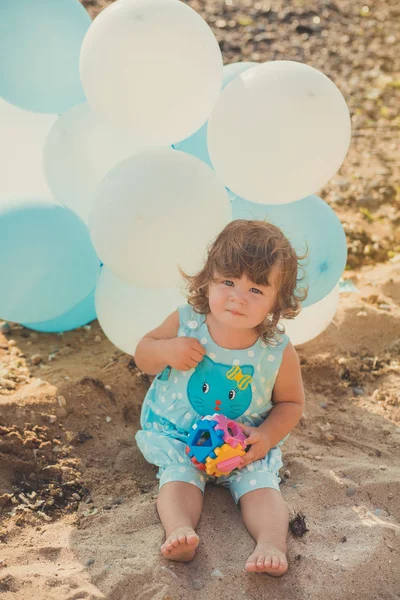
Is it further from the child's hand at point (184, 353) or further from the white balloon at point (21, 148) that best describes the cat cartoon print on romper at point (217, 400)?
the white balloon at point (21, 148)

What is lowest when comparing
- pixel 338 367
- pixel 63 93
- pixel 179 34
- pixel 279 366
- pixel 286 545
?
pixel 338 367

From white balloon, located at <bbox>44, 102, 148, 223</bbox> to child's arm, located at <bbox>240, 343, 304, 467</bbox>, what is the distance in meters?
1.03

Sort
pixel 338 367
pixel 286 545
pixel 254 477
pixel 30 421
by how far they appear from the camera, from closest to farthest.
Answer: pixel 286 545 < pixel 254 477 < pixel 30 421 < pixel 338 367

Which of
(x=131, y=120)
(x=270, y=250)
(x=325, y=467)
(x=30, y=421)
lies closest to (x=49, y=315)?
(x=30, y=421)

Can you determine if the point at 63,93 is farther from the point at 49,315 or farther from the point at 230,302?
the point at 230,302

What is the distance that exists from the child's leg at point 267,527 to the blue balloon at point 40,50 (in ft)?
5.79

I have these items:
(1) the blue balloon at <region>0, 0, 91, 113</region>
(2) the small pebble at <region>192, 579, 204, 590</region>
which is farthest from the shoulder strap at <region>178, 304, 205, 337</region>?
(1) the blue balloon at <region>0, 0, 91, 113</region>

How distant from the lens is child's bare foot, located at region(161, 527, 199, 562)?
2141 millimetres

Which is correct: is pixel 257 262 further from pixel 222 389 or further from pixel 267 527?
pixel 267 527

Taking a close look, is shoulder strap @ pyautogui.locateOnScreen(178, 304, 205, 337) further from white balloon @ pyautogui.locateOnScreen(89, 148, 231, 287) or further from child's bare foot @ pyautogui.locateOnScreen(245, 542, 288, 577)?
child's bare foot @ pyautogui.locateOnScreen(245, 542, 288, 577)

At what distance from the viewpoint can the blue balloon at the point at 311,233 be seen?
2.77 m

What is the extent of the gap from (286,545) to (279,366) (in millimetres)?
600

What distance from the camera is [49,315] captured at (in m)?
2.92

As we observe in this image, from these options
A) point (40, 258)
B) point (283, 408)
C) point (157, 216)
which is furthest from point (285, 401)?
point (40, 258)
